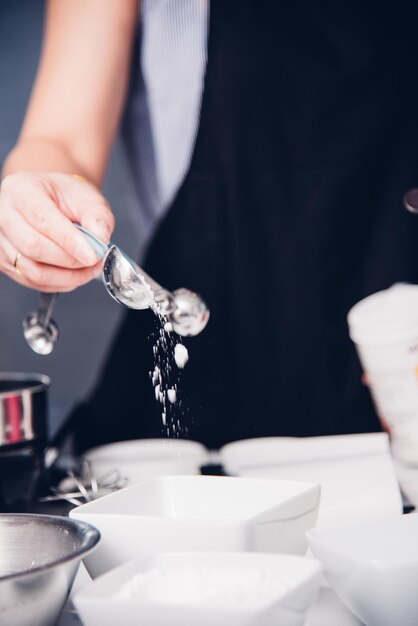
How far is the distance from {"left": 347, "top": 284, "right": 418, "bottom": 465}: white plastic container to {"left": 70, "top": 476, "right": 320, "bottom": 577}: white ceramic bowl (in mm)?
261

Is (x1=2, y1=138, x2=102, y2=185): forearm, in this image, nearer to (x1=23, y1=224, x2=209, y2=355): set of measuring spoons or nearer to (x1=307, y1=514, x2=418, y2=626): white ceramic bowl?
(x1=23, y1=224, x2=209, y2=355): set of measuring spoons

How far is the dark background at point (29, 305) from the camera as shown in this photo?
2.15m

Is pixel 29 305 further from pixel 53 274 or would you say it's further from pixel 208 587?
pixel 208 587

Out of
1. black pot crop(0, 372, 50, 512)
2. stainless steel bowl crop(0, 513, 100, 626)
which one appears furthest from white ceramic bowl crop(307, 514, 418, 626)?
black pot crop(0, 372, 50, 512)

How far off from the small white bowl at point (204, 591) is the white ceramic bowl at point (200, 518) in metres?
0.03

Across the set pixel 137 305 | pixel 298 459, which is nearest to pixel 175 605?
pixel 137 305

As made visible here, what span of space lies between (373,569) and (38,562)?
213mm

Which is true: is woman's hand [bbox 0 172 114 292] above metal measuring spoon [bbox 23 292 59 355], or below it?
above

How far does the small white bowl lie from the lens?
44 centimetres

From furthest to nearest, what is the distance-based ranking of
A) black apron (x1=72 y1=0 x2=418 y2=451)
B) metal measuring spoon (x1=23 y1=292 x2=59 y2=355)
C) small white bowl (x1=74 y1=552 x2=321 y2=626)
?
black apron (x1=72 y1=0 x2=418 y2=451) → metal measuring spoon (x1=23 y1=292 x2=59 y2=355) → small white bowl (x1=74 y1=552 x2=321 y2=626)

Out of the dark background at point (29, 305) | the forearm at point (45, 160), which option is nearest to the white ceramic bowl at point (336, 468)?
the forearm at point (45, 160)

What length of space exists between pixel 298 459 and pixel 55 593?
0.43 meters

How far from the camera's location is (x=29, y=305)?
217 cm

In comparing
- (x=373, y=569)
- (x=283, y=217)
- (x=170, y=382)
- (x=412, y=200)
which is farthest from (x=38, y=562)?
(x=283, y=217)
